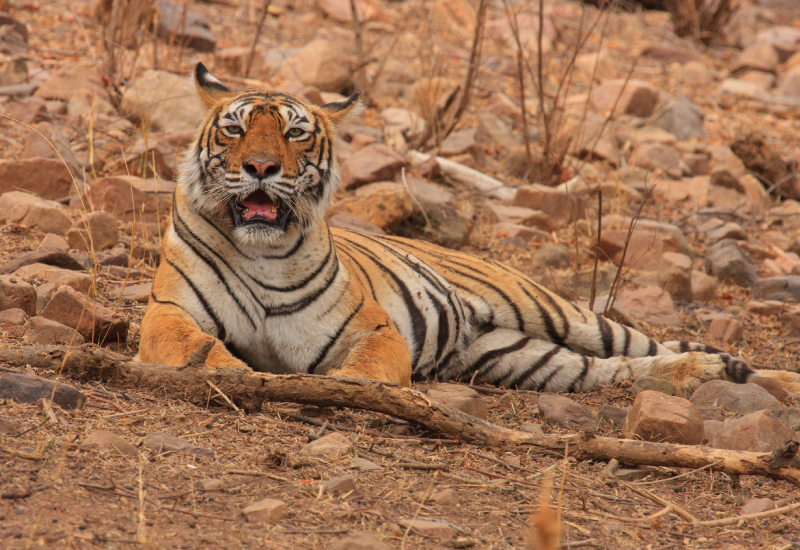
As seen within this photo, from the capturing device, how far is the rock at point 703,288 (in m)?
6.12

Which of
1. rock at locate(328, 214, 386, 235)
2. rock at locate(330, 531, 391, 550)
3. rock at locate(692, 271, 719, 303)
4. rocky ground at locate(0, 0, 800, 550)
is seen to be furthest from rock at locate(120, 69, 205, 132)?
rock at locate(330, 531, 391, 550)

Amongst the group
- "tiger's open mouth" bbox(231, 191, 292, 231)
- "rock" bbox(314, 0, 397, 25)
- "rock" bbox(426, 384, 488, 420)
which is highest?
"rock" bbox(314, 0, 397, 25)

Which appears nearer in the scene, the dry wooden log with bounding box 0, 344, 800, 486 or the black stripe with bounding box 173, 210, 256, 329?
the dry wooden log with bounding box 0, 344, 800, 486

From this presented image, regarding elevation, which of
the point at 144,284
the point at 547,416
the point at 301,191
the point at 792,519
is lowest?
the point at 144,284

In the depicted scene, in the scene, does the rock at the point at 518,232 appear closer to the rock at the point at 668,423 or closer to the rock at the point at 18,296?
the rock at the point at 668,423

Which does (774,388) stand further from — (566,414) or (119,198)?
(119,198)

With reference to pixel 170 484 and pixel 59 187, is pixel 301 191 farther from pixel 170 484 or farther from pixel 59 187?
pixel 59 187

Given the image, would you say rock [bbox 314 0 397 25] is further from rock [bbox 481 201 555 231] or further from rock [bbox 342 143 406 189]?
rock [bbox 481 201 555 231]

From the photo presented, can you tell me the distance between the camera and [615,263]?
20.3ft

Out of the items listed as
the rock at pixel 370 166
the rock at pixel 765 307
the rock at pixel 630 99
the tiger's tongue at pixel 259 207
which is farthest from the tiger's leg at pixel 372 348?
the rock at pixel 630 99

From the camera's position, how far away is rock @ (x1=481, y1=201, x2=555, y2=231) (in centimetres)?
693

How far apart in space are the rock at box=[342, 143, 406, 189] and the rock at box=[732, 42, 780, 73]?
29.8 feet

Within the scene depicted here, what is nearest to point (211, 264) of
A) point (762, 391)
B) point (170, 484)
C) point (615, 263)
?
point (170, 484)

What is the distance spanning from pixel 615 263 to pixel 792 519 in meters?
3.76
